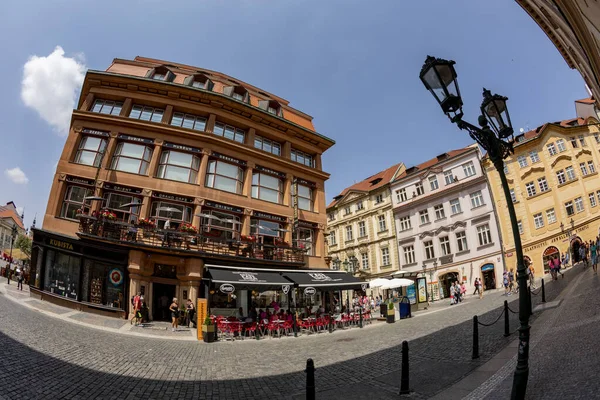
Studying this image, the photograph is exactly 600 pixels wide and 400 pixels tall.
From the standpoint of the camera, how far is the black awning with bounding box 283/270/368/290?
1909 centimetres

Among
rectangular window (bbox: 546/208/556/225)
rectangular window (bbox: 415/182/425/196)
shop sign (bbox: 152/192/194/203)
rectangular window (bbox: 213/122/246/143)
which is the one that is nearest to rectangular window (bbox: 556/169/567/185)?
rectangular window (bbox: 546/208/556/225)

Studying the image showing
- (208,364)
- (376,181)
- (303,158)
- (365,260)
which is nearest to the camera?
(208,364)

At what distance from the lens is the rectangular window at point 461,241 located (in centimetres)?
3541

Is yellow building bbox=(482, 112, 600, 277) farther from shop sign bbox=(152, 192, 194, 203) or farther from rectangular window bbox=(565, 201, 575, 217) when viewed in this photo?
shop sign bbox=(152, 192, 194, 203)

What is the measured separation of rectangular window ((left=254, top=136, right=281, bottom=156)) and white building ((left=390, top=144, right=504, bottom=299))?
73.8 ft

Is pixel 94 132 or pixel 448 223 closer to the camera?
pixel 94 132

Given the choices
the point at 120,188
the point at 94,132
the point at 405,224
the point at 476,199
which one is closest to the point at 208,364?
the point at 120,188

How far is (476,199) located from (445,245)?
646 centimetres

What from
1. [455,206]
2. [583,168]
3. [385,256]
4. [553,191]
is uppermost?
[583,168]

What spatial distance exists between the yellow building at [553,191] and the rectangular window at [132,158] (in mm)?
35202

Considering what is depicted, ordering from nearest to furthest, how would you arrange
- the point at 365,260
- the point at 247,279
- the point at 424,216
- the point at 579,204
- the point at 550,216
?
the point at 247,279 < the point at 579,204 < the point at 550,216 < the point at 424,216 < the point at 365,260

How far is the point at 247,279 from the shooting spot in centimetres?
1709

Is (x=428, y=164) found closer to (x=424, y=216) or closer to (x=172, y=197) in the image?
(x=424, y=216)

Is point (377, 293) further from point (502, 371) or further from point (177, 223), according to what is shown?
point (502, 371)
